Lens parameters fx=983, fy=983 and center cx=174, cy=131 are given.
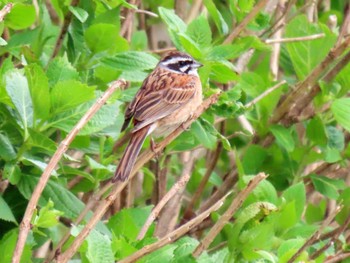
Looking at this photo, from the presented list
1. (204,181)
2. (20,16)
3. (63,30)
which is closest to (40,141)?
(20,16)

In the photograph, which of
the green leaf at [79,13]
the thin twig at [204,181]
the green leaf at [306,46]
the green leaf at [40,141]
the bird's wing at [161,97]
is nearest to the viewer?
the green leaf at [40,141]

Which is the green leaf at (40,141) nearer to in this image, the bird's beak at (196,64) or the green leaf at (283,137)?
the bird's beak at (196,64)

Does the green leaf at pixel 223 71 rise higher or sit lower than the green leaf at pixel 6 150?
higher

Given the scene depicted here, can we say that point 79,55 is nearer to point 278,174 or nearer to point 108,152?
point 108,152

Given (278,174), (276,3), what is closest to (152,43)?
(276,3)

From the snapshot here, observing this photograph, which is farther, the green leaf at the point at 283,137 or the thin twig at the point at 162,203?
the green leaf at the point at 283,137

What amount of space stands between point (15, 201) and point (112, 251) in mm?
661

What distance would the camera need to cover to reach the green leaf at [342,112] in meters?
3.65

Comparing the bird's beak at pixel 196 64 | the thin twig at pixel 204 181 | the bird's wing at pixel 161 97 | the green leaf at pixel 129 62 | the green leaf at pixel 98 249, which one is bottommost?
the thin twig at pixel 204 181

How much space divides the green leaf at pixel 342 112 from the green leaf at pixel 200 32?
1.78ft

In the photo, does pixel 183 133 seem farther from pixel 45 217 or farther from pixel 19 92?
pixel 45 217

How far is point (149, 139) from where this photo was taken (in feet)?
12.3

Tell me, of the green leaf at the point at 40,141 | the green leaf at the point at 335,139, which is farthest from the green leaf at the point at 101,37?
the green leaf at the point at 335,139

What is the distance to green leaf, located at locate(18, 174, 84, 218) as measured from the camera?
3168 millimetres
